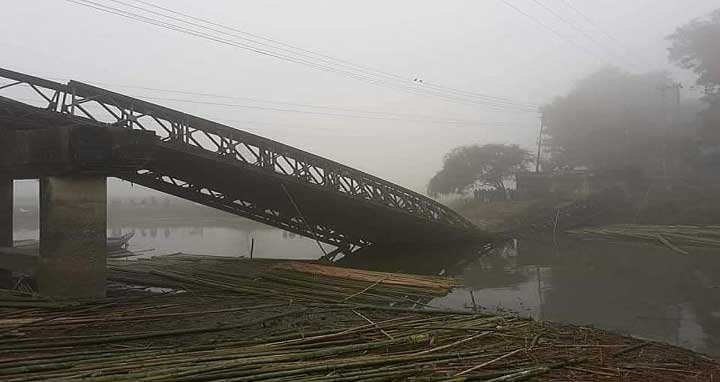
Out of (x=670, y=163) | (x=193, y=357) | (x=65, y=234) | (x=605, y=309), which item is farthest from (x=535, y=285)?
(x=670, y=163)

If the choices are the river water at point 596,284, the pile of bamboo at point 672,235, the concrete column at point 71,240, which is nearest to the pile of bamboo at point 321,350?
the concrete column at point 71,240

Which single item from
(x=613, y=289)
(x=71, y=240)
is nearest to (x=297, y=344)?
(x=71, y=240)

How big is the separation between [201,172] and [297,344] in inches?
412

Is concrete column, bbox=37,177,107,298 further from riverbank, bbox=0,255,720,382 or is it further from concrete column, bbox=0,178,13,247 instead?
concrete column, bbox=0,178,13,247

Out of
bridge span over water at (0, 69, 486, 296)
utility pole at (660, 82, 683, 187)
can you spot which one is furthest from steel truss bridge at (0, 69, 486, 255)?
utility pole at (660, 82, 683, 187)

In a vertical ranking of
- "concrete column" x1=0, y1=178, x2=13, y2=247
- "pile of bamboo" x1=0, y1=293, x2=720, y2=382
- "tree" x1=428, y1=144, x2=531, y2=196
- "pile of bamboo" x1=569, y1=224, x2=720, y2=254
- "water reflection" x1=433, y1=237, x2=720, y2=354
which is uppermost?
"tree" x1=428, y1=144, x2=531, y2=196

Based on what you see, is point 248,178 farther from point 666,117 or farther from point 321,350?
point 666,117

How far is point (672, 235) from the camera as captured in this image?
2398cm

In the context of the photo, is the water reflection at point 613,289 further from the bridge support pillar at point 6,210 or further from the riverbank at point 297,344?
the bridge support pillar at point 6,210

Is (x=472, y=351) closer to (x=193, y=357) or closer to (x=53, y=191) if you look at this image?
(x=193, y=357)

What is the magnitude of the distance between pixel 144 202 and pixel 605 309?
65135 millimetres

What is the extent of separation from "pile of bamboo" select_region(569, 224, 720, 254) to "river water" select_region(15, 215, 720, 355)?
905mm

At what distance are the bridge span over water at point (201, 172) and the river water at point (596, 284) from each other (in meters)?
2.41

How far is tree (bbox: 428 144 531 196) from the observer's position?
54734 mm
